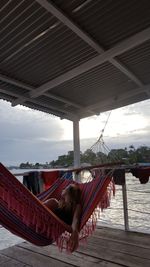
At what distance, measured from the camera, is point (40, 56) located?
3199mm

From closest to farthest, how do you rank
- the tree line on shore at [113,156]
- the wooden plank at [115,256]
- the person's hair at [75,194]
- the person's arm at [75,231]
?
1. the person's arm at [75,231]
2. the wooden plank at [115,256]
3. the person's hair at [75,194]
4. the tree line on shore at [113,156]

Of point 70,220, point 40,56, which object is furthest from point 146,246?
point 40,56

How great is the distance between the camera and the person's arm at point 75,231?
1.86 m

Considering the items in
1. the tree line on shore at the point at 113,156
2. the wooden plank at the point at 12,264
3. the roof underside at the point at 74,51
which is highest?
the roof underside at the point at 74,51

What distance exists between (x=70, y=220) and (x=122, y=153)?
8.30 feet

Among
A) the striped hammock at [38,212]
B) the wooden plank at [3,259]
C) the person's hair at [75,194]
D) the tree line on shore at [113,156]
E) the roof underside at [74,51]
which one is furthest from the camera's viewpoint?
the tree line on shore at [113,156]

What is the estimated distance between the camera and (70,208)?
2.20m

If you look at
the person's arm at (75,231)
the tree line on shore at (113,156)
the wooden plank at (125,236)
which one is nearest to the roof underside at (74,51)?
the tree line on shore at (113,156)

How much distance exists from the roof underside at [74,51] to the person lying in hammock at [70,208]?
1.67m

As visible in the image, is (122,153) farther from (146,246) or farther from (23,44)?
(23,44)

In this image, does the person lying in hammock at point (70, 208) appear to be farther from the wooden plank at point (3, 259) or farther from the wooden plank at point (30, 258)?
the wooden plank at point (3, 259)

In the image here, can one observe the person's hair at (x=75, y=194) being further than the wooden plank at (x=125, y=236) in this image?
No

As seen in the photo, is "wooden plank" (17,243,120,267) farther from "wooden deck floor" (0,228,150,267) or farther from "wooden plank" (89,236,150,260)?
"wooden plank" (89,236,150,260)

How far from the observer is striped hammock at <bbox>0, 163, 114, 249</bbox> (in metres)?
1.52
